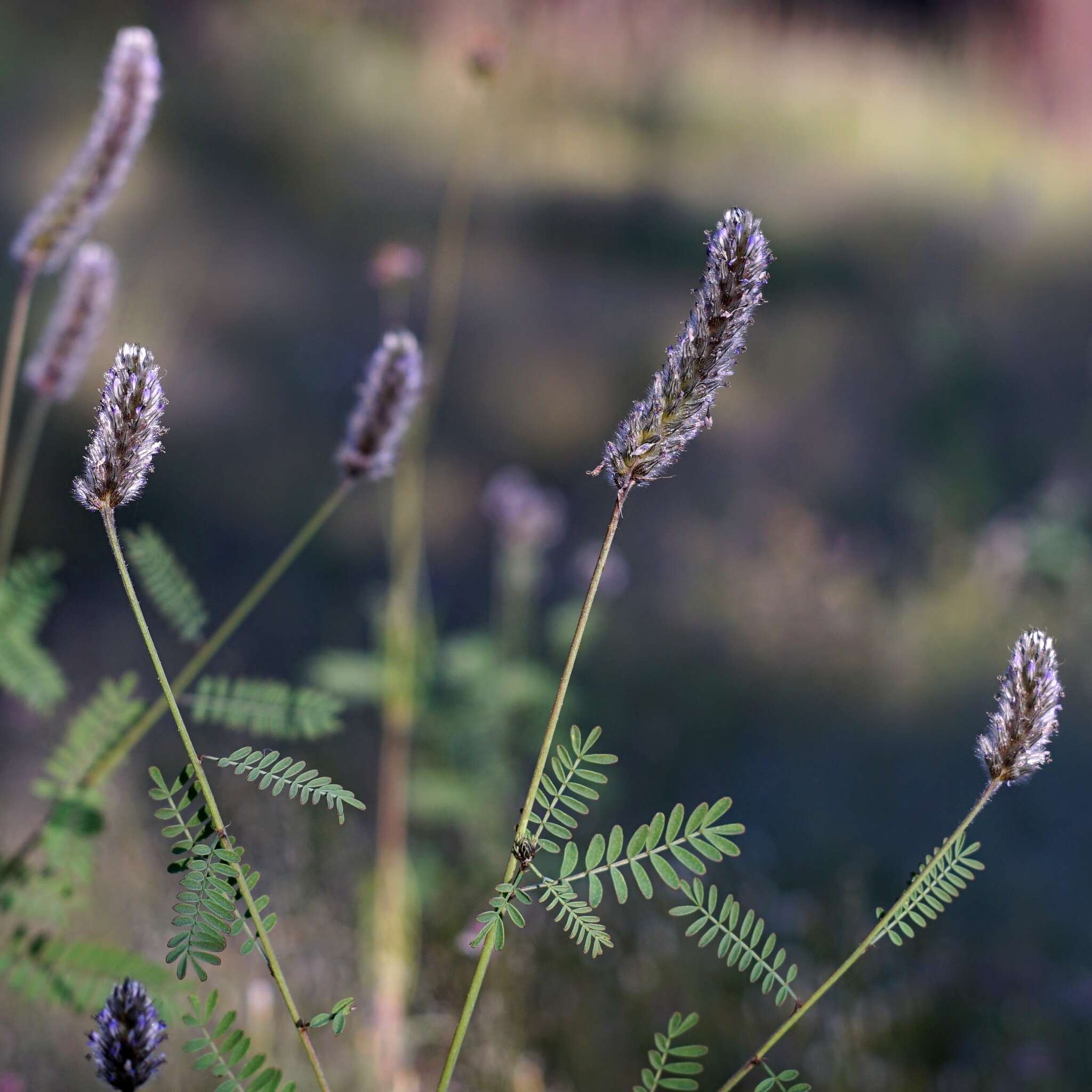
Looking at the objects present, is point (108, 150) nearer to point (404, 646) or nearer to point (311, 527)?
point (311, 527)

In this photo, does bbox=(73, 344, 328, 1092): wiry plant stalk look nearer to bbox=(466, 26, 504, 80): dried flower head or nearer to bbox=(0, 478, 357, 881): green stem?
bbox=(0, 478, 357, 881): green stem

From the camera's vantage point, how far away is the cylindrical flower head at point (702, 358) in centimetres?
47

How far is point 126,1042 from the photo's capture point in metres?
0.51

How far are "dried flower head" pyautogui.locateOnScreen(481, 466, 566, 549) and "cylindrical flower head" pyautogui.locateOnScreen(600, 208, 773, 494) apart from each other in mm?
1471

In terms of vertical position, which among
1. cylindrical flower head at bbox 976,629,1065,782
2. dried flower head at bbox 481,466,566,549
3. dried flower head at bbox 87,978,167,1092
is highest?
dried flower head at bbox 481,466,566,549

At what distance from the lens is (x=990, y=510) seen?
2.23 metres

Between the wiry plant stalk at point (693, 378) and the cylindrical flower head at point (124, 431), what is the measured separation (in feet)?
0.69

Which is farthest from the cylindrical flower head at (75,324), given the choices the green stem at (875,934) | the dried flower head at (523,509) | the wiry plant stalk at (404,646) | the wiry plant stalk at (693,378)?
the dried flower head at (523,509)

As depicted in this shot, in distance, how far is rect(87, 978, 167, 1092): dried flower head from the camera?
0.50 meters

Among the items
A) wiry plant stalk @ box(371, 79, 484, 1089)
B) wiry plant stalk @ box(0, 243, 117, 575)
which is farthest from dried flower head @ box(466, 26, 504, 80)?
wiry plant stalk @ box(0, 243, 117, 575)

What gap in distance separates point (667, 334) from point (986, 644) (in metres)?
0.93

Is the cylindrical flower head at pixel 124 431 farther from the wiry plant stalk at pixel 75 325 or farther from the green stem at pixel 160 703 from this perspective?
the wiry plant stalk at pixel 75 325

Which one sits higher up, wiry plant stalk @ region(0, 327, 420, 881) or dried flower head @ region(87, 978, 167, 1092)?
wiry plant stalk @ region(0, 327, 420, 881)

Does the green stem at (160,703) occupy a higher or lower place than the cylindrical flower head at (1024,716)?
lower
